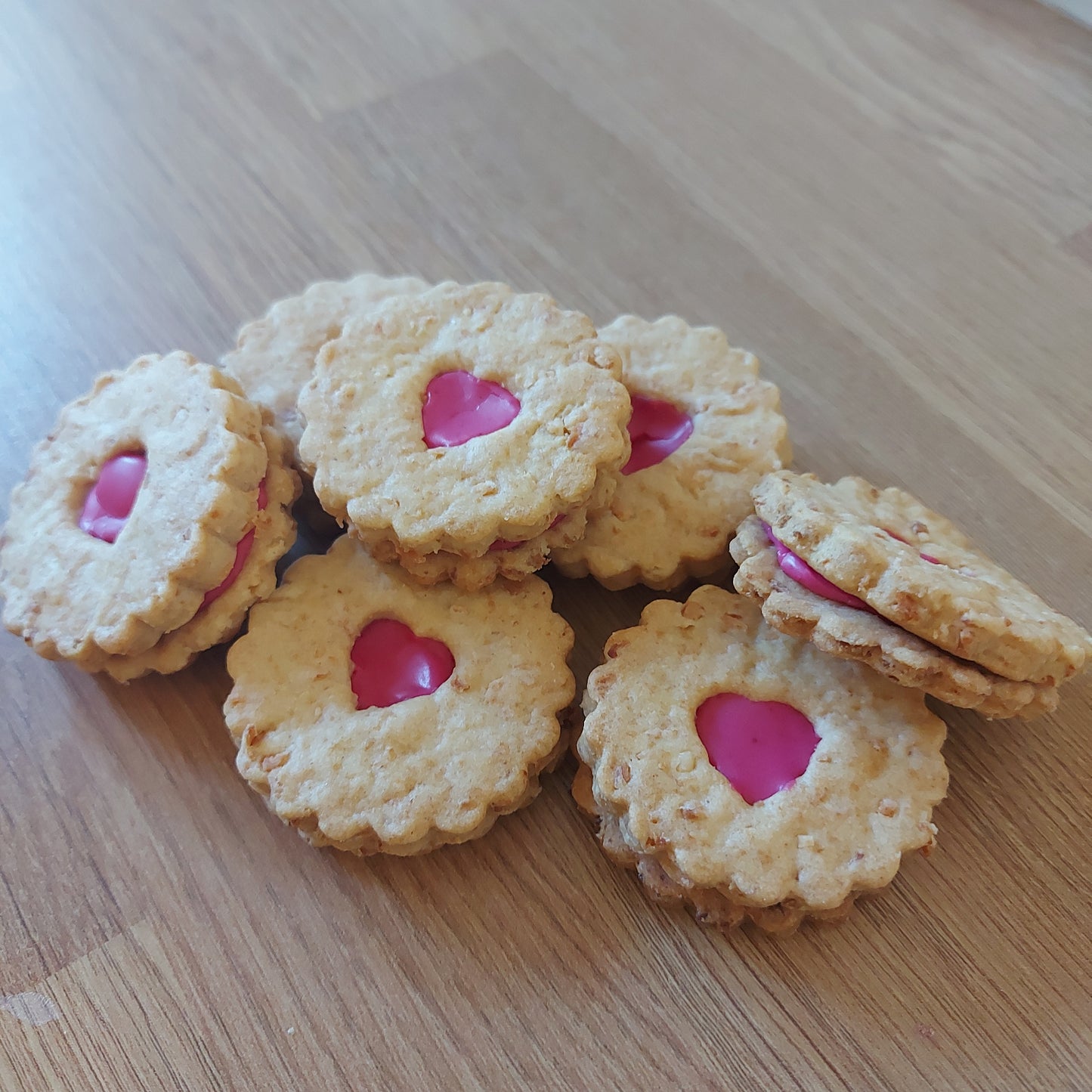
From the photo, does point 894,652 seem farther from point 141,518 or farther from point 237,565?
point 141,518

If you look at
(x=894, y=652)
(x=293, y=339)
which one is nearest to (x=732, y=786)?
(x=894, y=652)

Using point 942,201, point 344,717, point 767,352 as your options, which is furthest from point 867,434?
point 344,717

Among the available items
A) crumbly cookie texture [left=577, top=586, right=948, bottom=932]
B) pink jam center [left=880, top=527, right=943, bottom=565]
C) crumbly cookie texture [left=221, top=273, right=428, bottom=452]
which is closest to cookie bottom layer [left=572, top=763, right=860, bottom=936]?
crumbly cookie texture [left=577, top=586, right=948, bottom=932]

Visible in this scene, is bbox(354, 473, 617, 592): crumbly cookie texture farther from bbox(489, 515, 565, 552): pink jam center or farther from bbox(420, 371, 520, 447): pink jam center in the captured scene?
bbox(420, 371, 520, 447): pink jam center

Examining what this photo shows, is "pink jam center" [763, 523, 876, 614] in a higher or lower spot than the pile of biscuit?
higher

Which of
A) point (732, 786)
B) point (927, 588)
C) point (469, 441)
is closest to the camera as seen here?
point (927, 588)

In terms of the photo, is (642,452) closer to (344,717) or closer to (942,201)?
(344,717)

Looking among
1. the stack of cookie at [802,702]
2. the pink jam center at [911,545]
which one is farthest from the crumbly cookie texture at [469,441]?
the pink jam center at [911,545]
